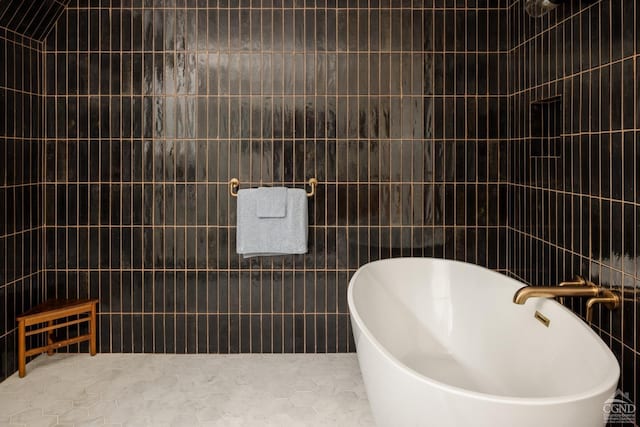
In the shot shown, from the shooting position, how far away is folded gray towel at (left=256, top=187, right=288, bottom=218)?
3.15 metres

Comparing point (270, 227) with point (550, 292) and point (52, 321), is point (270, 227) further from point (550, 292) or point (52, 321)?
point (550, 292)

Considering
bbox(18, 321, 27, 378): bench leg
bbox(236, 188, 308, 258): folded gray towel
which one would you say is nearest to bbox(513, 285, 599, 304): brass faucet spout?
bbox(236, 188, 308, 258): folded gray towel

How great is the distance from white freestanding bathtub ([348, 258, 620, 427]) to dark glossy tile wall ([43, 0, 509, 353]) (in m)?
0.43

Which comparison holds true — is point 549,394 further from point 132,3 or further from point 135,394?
point 132,3

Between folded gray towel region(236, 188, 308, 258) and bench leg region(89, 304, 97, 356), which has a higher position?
folded gray towel region(236, 188, 308, 258)

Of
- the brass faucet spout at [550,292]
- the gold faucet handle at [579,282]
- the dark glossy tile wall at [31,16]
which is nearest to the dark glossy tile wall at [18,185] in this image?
the dark glossy tile wall at [31,16]

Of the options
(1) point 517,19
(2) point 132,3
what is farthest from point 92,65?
(1) point 517,19

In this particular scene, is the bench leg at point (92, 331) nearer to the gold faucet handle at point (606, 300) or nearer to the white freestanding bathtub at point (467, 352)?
the white freestanding bathtub at point (467, 352)

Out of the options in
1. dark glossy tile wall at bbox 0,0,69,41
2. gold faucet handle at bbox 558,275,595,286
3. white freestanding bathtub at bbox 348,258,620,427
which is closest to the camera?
white freestanding bathtub at bbox 348,258,620,427

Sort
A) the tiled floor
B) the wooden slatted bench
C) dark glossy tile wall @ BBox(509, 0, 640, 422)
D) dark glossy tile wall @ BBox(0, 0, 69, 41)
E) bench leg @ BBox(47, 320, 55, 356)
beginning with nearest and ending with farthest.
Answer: dark glossy tile wall @ BBox(509, 0, 640, 422) → the tiled floor → dark glossy tile wall @ BBox(0, 0, 69, 41) → the wooden slatted bench → bench leg @ BBox(47, 320, 55, 356)

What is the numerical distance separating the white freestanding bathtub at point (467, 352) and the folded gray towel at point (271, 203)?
0.66m

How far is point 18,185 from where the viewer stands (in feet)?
9.96

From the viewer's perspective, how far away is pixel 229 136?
128 inches

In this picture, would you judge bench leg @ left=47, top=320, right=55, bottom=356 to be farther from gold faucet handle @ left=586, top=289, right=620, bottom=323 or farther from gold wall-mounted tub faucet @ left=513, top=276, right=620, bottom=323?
gold faucet handle @ left=586, top=289, right=620, bottom=323
